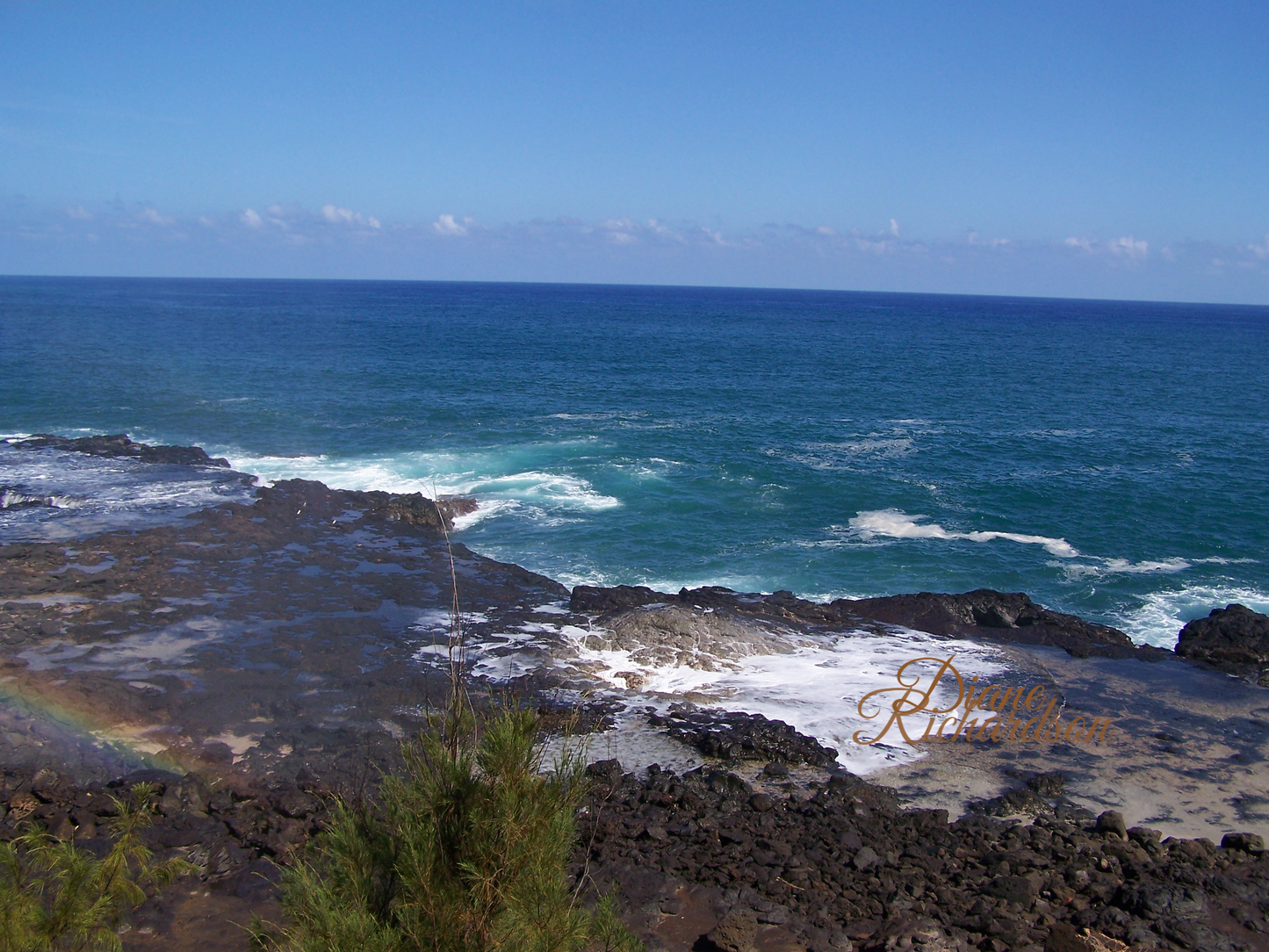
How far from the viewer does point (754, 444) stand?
147ft

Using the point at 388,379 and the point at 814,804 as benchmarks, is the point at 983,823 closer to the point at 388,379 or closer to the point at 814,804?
the point at 814,804

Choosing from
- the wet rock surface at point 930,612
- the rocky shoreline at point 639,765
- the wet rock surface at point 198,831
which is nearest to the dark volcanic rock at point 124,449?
the rocky shoreline at point 639,765

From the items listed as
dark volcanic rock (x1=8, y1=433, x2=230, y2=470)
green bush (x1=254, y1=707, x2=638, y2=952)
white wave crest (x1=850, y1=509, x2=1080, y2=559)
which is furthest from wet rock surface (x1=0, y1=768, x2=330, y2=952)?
dark volcanic rock (x1=8, y1=433, x2=230, y2=470)

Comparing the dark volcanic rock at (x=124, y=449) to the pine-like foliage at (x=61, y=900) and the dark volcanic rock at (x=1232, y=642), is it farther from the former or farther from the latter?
the dark volcanic rock at (x=1232, y=642)

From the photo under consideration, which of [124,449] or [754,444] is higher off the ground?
[754,444]

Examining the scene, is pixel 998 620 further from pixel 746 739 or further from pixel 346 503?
pixel 346 503

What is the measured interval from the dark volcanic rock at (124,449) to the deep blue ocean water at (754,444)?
1.85 metres

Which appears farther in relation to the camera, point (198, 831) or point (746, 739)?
point (746, 739)

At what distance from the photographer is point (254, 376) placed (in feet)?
199

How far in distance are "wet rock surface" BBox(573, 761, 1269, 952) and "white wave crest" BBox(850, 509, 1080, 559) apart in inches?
712

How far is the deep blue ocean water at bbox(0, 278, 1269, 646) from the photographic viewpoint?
29062mm

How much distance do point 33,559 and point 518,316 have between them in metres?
115

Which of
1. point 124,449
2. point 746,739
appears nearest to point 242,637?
point 746,739

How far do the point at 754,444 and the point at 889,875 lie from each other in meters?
33.5
